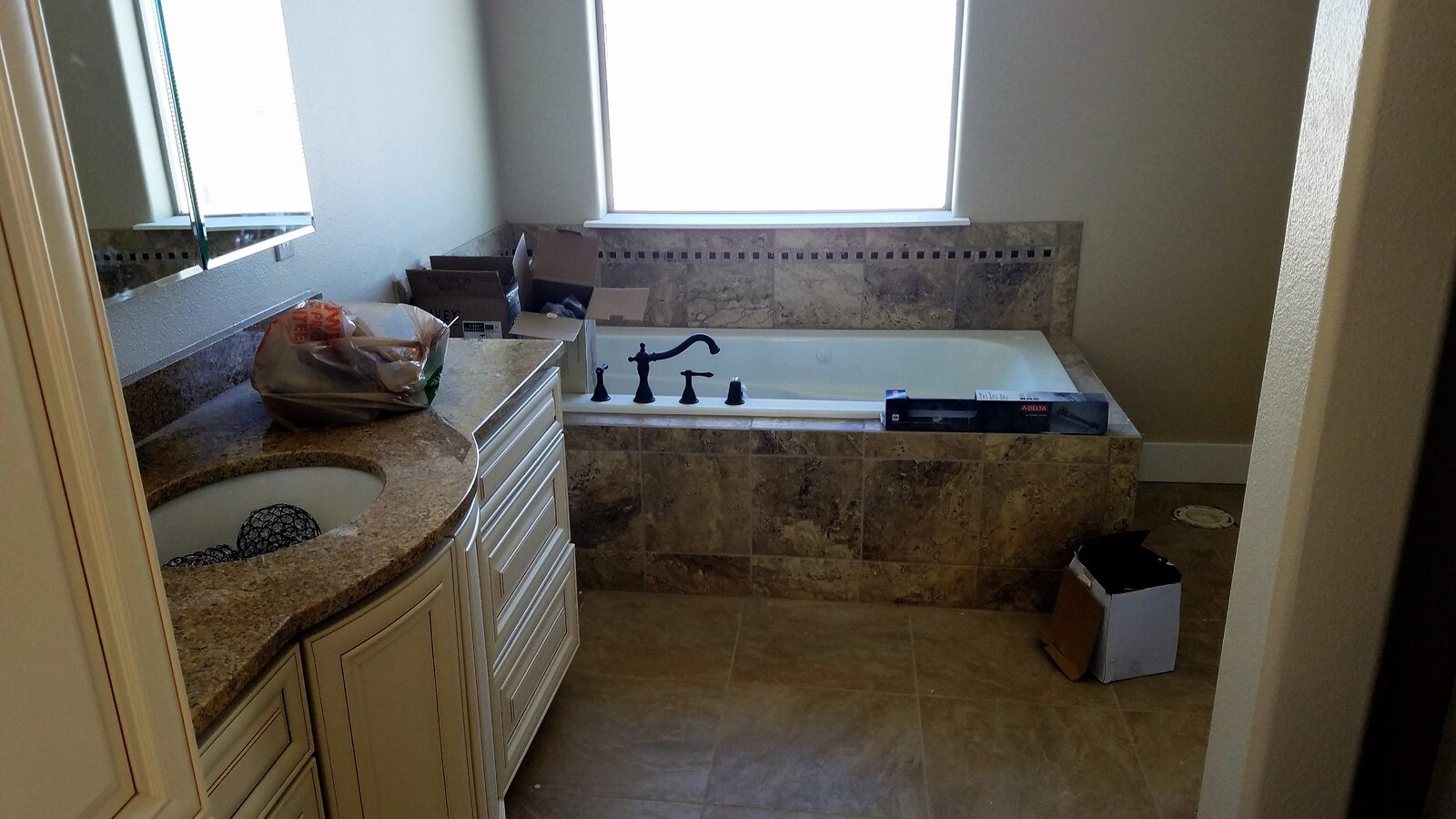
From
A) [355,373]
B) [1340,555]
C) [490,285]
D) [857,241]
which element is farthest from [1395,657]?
[857,241]

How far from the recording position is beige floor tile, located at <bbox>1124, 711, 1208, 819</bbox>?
6.69 ft

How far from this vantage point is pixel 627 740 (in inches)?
88.2

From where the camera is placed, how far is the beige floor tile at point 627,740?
211cm

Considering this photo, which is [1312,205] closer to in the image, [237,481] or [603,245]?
[237,481]

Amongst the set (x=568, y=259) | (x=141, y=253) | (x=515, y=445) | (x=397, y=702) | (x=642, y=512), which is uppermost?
(x=141, y=253)

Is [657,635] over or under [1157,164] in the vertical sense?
under

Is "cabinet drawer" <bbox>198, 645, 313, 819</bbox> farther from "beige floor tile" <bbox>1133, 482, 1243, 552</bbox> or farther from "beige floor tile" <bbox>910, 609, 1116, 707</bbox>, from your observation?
"beige floor tile" <bbox>1133, 482, 1243, 552</bbox>

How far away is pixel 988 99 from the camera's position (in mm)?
3340

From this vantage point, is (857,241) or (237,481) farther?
(857,241)

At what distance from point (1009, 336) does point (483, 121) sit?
2057 mm

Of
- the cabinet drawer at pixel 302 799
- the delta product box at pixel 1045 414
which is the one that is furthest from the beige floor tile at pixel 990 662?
the cabinet drawer at pixel 302 799

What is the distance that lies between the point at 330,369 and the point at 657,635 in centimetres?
128

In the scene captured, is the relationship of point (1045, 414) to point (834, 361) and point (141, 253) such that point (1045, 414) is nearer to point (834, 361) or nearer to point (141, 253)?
point (834, 361)

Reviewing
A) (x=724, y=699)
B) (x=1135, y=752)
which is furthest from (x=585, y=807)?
(x=1135, y=752)
